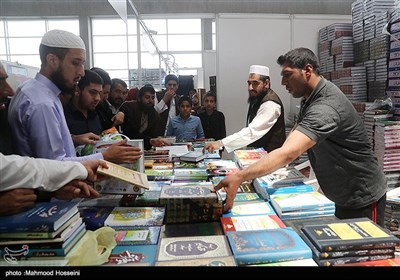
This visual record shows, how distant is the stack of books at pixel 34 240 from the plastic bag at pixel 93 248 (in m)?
0.03

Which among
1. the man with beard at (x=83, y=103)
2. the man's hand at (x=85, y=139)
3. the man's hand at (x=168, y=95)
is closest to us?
the man's hand at (x=85, y=139)

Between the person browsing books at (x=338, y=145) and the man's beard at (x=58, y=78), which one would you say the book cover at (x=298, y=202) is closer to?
the person browsing books at (x=338, y=145)

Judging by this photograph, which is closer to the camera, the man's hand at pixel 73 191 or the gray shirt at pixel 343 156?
the man's hand at pixel 73 191

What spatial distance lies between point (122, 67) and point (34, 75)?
1911 mm

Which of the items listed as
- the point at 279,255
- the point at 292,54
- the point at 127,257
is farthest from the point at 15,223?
the point at 292,54

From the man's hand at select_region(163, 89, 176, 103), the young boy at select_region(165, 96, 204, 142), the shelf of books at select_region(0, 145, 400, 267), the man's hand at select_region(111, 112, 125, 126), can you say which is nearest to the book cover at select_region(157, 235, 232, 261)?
the shelf of books at select_region(0, 145, 400, 267)

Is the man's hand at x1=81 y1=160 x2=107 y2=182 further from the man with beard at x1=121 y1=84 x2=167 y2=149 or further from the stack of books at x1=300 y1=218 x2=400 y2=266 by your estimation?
the man with beard at x1=121 y1=84 x2=167 y2=149

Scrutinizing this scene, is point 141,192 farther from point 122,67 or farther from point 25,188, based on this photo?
point 122,67

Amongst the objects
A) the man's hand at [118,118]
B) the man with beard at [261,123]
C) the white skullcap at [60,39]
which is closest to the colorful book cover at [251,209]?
the white skullcap at [60,39]

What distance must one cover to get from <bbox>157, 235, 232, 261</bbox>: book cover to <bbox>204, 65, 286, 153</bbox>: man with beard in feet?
4.72

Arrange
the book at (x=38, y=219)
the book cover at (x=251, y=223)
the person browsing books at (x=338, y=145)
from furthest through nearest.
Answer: the person browsing books at (x=338, y=145), the book cover at (x=251, y=223), the book at (x=38, y=219)

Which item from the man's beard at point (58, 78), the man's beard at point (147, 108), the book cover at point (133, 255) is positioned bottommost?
the book cover at point (133, 255)

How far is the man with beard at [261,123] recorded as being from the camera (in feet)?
8.03

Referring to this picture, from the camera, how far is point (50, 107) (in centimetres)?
126
